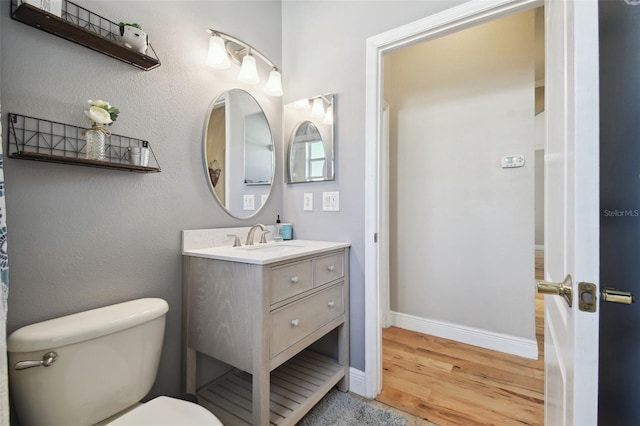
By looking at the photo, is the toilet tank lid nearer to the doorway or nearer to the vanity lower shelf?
the vanity lower shelf

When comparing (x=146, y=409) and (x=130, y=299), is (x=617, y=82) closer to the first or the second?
(x=146, y=409)

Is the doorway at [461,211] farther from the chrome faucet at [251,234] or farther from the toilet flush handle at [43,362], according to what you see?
the toilet flush handle at [43,362]

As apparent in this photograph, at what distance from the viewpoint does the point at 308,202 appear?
1.95 m

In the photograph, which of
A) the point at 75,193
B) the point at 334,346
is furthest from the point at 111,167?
the point at 334,346

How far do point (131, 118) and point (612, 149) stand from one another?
67.3 inches

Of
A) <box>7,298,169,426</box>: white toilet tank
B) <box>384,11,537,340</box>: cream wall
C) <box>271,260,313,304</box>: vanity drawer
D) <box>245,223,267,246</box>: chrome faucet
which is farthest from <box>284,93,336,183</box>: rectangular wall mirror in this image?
<box>7,298,169,426</box>: white toilet tank

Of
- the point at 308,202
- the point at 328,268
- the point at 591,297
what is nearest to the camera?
the point at 591,297

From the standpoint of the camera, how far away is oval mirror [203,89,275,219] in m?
1.61

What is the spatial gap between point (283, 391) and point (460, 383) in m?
1.13

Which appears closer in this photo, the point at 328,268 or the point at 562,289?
the point at 562,289

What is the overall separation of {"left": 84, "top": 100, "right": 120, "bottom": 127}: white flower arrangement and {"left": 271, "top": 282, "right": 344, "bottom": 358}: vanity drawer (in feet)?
3.31

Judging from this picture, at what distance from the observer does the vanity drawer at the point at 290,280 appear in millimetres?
1233

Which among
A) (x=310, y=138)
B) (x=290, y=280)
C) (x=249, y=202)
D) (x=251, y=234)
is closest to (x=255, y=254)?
(x=290, y=280)

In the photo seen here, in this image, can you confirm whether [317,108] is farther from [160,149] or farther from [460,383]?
[460,383]
